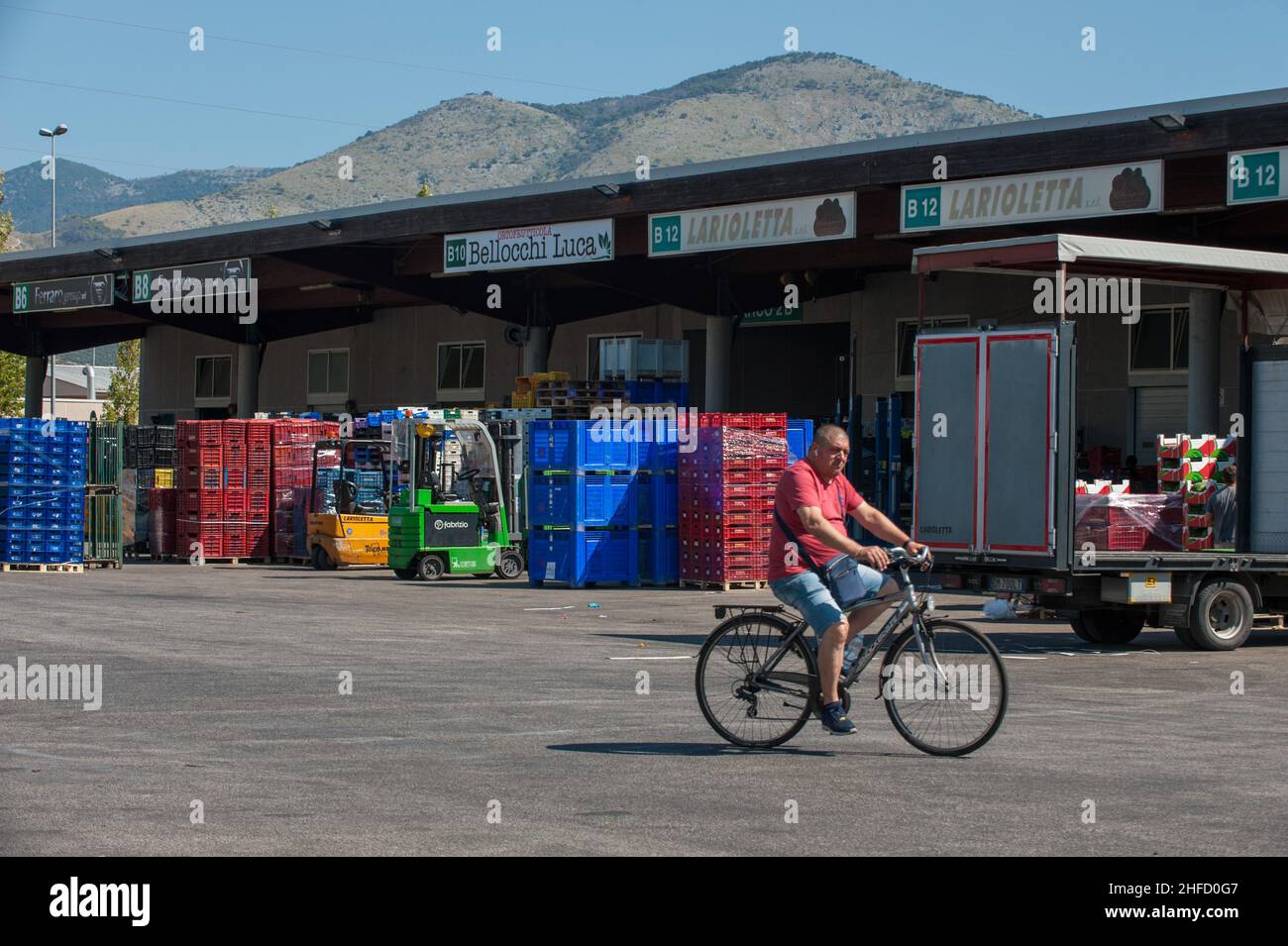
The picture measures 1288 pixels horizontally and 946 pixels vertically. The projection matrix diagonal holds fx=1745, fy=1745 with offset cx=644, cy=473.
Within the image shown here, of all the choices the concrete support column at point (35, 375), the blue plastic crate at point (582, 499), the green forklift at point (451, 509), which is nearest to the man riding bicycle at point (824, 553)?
the blue plastic crate at point (582, 499)

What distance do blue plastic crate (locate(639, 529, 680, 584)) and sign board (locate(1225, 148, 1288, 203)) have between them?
387 inches

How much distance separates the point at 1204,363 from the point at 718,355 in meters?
11.9

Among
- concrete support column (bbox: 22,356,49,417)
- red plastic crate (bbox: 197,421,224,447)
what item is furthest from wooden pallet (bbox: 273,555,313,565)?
concrete support column (bbox: 22,356,49,417)

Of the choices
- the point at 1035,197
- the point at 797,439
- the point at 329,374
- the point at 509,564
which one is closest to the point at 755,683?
the point at 1035,197

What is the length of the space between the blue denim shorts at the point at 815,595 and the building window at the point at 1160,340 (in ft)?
74.9

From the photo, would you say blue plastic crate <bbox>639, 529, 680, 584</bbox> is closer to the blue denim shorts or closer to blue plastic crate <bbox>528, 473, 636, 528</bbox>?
blue plastic crate <bbox>528, 473, 636, 528</bbox>

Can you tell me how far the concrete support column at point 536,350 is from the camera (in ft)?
129

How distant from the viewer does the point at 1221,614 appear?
17.9m

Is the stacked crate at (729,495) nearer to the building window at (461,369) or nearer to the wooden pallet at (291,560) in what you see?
the wooden pallet at (291,560)

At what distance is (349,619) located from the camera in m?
21.5

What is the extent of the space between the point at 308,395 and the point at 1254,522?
37.8 meters

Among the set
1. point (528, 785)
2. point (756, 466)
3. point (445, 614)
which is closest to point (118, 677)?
point (528, 785)
